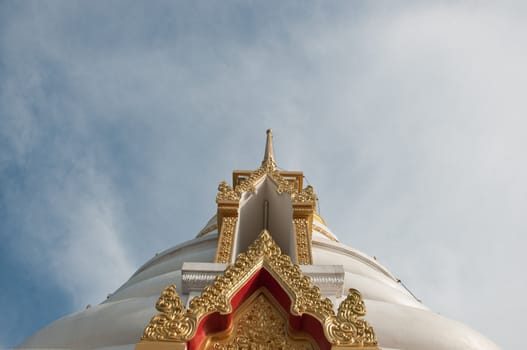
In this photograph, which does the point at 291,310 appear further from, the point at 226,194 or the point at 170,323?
the point at 226,194

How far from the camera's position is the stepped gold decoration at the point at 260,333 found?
13.5 feet

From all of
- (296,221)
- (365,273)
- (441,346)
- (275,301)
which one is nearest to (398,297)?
(365,273)

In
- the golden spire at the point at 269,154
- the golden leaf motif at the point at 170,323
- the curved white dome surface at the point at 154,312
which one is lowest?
Result: the golden leaf motif at the point at 170,323

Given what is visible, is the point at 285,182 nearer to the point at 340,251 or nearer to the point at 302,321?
Answer: the point at 340,251

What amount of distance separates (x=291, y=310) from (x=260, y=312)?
367 millimetres

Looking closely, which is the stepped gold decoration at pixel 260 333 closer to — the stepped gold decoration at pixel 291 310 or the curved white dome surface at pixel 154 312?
Result: the stepped gold decoration at pixel 291 310

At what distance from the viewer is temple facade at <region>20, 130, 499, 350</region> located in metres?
3.87

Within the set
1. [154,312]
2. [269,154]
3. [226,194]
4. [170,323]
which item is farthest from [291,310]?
[269,154]

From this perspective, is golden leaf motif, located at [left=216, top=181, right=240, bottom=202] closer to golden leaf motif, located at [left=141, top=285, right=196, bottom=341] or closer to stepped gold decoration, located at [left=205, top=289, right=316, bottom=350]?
stepped gold decoration, located at [left=205, top=289, right=316, bottom=350]

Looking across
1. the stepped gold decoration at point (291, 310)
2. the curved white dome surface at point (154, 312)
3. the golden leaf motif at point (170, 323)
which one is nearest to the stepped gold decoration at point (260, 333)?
the stepped gold decoration at point (291, 310)

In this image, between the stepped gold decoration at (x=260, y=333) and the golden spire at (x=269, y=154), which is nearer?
the stepped gold decoration at (x=260, y=333)

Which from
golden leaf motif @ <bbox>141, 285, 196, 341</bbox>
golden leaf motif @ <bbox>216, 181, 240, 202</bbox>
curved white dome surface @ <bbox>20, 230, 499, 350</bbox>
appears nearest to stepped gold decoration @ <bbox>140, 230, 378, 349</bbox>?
golden leaf motif @ <bbox>141, 285, 196, 341</bbox>

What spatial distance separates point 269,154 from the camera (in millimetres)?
9812

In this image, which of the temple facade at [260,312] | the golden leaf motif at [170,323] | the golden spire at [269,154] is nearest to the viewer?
the golden leaf motif at [170,323]
